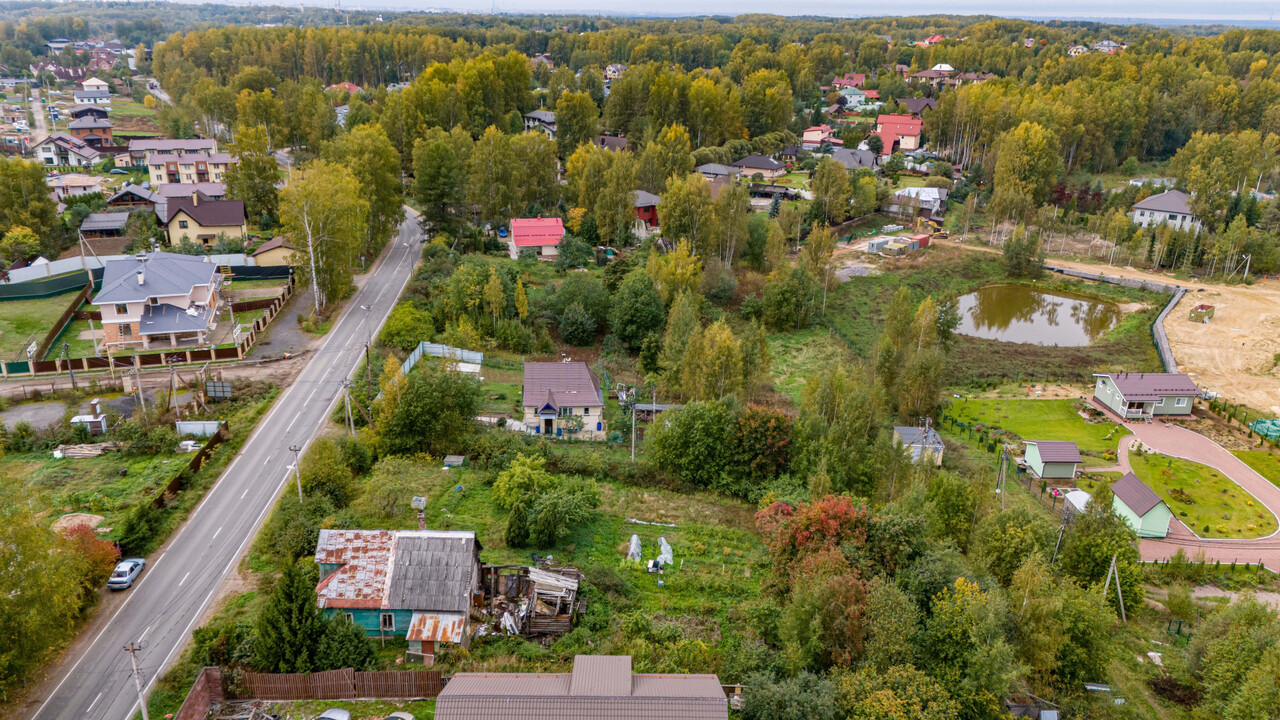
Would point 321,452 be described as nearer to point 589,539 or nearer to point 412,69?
point 589,539

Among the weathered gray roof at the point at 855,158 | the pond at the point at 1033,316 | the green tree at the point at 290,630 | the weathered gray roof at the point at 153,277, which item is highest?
the weathered gray roof at the point at 855,158

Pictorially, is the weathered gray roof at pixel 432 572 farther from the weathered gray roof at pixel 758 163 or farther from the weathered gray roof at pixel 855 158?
the weathered gray roof at pixel 855 158

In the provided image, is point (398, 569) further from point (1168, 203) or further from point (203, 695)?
point (1168, 203)

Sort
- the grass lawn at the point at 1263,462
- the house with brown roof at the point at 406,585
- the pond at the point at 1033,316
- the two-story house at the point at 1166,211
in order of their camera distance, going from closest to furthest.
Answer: the house with brown roof at the point at 406,585, the grass lawn at the point at 1263,462, the pond at the point at 1033,316, the two-story house at the point at 1166,211

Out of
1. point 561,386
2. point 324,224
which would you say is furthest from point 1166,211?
point 324,224

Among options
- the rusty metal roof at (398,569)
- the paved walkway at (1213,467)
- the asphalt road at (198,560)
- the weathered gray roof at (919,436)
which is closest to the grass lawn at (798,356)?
the weathered gray roof at (919,436)

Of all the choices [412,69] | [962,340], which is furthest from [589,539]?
[412,69]
